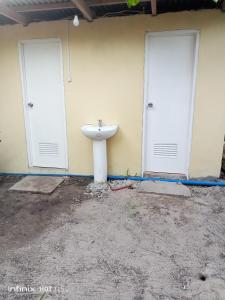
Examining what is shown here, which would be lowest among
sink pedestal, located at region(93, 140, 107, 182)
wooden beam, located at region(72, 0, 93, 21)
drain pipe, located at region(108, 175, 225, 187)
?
drain pipe, located at region(108, 175, 225, 187)

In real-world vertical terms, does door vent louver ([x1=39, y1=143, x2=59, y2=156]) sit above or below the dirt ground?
above

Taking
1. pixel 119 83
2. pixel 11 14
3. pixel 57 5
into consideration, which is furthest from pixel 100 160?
pixel 11 14

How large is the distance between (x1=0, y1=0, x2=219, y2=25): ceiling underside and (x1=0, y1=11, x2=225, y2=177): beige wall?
8cm

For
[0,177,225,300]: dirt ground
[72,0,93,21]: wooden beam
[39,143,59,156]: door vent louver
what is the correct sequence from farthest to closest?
[39,143,59,156]: door vent louver
[72,0,93,21]: wooden beam
[0,177,225,300]: dirt ground

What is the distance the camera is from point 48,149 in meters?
3.66

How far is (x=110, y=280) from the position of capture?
168 cm

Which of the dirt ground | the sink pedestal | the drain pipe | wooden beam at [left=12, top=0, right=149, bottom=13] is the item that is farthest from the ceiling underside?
the dirt ground

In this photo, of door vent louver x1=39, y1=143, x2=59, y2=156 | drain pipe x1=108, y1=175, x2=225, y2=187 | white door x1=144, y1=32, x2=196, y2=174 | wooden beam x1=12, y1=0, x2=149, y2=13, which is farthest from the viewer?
door vent louver x1=39, y1=143, x2=59, y2=156

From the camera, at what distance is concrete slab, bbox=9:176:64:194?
319 cm

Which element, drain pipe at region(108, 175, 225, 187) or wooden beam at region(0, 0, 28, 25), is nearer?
wooden beam at region(0, 0, 28, 25)

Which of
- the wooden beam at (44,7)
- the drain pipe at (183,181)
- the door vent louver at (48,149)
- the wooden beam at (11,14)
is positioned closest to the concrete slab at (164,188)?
the drain pipe at (183,181)

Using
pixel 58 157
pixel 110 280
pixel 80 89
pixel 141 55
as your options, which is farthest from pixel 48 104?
pixel 110 280

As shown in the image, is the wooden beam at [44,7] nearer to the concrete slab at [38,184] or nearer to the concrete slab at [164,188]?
the concrete slab at [38,184]

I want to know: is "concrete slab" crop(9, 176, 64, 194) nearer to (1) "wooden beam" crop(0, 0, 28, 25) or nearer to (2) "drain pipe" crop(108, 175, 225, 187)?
(2) "drain pipe" crop(108, 175, 225, 187)
